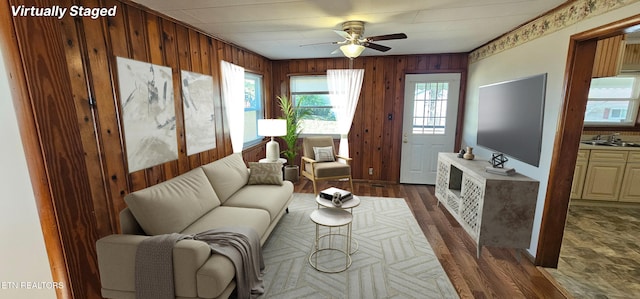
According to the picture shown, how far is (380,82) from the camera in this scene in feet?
15.0

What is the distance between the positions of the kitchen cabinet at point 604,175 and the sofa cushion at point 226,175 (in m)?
4.59

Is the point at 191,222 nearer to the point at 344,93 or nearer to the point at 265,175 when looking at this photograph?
the point at 265,175

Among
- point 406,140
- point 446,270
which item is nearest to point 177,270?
point 446,270

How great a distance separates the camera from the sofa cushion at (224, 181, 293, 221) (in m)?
2.56

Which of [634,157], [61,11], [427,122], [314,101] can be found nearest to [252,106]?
[314,101]

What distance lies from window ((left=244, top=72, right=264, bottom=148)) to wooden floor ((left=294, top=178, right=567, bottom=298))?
284 cm

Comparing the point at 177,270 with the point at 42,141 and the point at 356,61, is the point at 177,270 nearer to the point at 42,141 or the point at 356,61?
the point at 42,141

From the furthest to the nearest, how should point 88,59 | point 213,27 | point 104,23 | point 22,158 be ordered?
point 213,27, point 104,23, point 88,59, point 22,158

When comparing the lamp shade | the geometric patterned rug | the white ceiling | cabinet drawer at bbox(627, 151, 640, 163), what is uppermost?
the white ceiling

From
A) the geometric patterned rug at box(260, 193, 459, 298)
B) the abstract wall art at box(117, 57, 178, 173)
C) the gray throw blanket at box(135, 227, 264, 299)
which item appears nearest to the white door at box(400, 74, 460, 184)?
the geometric patterned rug at box(260, 193, 459, 298)

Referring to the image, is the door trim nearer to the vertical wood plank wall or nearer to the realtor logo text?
the vertical wood plank wall

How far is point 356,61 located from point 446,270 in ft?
11.6

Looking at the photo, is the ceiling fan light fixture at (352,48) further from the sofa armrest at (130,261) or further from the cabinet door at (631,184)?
the cabinet door at (631,184)

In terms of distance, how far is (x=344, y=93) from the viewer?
15.3 ft
